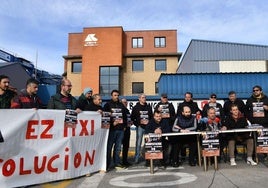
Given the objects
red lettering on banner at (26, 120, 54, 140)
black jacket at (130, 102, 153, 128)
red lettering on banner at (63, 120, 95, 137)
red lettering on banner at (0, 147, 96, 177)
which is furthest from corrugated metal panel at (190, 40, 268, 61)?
red lettering on banner at (26, 120, 54, 140)

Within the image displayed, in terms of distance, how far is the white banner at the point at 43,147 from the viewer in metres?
4.93

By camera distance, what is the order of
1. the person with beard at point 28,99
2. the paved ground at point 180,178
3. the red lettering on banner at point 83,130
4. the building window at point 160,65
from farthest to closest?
1. the building window at point 160,65
2. the red lettering on banner at point 83,130
3. the person with beard at point 28,99
4. the paved ground at point 180,178

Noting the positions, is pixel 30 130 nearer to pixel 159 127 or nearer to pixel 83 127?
pixel 83 127

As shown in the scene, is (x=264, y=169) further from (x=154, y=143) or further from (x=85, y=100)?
(x=85, y=100)

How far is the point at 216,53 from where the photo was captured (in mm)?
32562

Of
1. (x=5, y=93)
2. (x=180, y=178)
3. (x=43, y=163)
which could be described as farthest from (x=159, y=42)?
(x=43, y=163)

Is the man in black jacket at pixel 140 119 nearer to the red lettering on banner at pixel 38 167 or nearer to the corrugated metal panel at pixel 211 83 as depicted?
the red lettering on banner at pixel 38 167

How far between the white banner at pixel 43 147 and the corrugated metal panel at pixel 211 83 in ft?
38.2

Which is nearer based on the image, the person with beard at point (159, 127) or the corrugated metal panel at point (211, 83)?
the person with beard at point (159, 127)

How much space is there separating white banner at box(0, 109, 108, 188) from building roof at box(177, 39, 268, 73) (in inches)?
1065

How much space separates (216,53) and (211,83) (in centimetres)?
1616

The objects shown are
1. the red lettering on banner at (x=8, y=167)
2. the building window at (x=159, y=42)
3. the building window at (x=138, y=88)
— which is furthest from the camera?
the building window at (x=159, y=42)

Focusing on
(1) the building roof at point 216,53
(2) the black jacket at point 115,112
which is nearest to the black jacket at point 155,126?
(2) the black jacket at point 115,112

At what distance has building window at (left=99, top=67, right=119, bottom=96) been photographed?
36594mm
